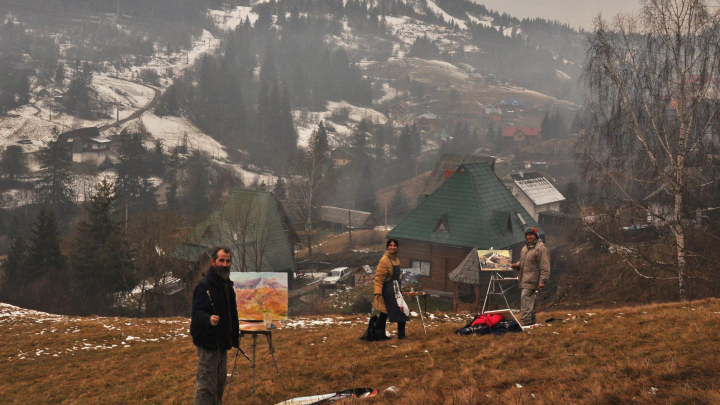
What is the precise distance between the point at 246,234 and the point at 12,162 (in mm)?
76253

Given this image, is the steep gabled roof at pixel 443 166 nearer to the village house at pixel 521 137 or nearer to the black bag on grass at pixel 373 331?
the black bag on grass at pixel 373 331

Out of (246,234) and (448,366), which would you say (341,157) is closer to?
(246,234)

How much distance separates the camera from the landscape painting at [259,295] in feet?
37.6

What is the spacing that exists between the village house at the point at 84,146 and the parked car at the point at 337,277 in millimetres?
77518

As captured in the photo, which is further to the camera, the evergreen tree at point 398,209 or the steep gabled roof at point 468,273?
the evergreen tree at point 398,209

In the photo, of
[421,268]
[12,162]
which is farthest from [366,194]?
[421,268]

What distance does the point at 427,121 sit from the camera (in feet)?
620

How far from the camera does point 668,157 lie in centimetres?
2514

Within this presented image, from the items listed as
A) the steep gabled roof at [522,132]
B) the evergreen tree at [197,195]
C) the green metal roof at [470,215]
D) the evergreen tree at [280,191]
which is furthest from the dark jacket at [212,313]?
the steep gabled roof at [522,132]

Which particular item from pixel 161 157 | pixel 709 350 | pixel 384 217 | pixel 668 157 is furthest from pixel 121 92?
pixel 709 350

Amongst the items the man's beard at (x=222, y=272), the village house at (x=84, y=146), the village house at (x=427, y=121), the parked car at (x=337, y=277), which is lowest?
the parked car at (x=337, y=277)

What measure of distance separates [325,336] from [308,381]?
203 inches

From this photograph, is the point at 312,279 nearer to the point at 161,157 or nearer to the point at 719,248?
the point at 719,248

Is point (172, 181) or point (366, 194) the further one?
point (366, 194)
